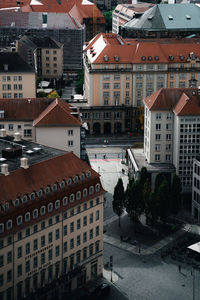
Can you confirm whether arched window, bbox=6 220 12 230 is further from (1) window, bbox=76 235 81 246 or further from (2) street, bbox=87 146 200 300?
(2) street, bbox=87 146 200 300

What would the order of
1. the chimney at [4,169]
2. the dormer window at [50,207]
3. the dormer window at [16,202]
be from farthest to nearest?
the dormer window at [50,207]
the chimney at [4,169]
the dormer window at [16,202]

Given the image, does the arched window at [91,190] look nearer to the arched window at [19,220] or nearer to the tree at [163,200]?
the arched window at [19,220]

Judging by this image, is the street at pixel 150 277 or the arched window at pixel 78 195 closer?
the arched window at pixel 78 195

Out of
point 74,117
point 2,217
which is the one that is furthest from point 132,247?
point 2,217

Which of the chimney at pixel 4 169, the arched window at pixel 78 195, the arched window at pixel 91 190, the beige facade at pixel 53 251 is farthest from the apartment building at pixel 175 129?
the chimney at pixel 4 169

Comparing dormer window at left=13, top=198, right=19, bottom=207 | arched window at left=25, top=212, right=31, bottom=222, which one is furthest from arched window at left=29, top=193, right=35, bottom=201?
dormer window at left=13, top=198, right=19, bottom=207

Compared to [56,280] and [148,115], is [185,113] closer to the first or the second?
[148,115]

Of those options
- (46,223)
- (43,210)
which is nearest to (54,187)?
(43,210)

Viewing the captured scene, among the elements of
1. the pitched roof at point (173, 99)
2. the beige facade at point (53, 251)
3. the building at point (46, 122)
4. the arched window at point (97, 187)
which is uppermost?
the pitched roof at point (173, 99)

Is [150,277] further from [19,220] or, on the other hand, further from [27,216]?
[19,220]
